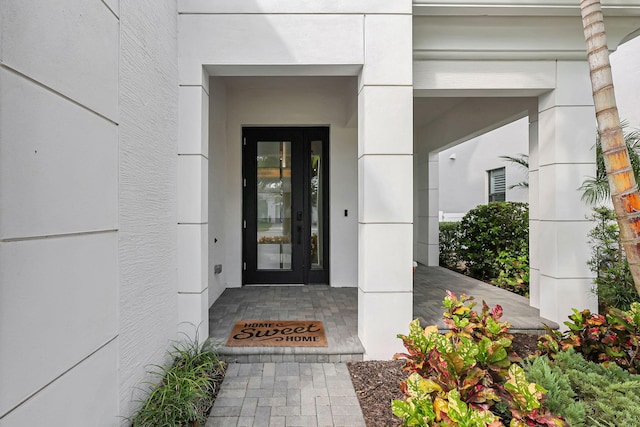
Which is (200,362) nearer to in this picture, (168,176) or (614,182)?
(168,176)

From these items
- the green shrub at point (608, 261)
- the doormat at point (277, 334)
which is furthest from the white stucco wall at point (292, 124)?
the green shrub at point (608, 261)

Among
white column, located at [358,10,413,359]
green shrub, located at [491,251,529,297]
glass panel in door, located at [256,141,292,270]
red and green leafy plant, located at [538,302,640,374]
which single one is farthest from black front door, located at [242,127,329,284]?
red and green leafy plant, located at [538,302,640,374]

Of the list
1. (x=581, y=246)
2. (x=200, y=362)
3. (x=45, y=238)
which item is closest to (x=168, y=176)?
(x=45, y=238)

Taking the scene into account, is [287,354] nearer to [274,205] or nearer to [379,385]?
[379,385]

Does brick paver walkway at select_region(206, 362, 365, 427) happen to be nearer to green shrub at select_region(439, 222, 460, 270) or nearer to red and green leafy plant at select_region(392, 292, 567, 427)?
red and green leafy plant at select_region(392, 292, 567, 427)

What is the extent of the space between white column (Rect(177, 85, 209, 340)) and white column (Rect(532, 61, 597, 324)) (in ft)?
11.7

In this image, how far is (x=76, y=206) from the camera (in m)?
1.54

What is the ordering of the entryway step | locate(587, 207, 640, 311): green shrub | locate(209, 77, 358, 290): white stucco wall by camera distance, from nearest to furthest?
the entryway step
locate(587, 207, 640, 311): green shrub
locate(209, 77, 358, 290): white stucco wall

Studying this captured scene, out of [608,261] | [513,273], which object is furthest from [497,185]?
[608,261]

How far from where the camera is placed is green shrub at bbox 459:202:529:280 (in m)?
5.89

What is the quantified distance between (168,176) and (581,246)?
13.3 feet

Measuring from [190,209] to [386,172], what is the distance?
1776 millimetres

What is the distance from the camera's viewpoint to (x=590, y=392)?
188cm

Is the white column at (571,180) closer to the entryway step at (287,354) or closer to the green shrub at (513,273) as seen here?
the green shrub at (513,273)
